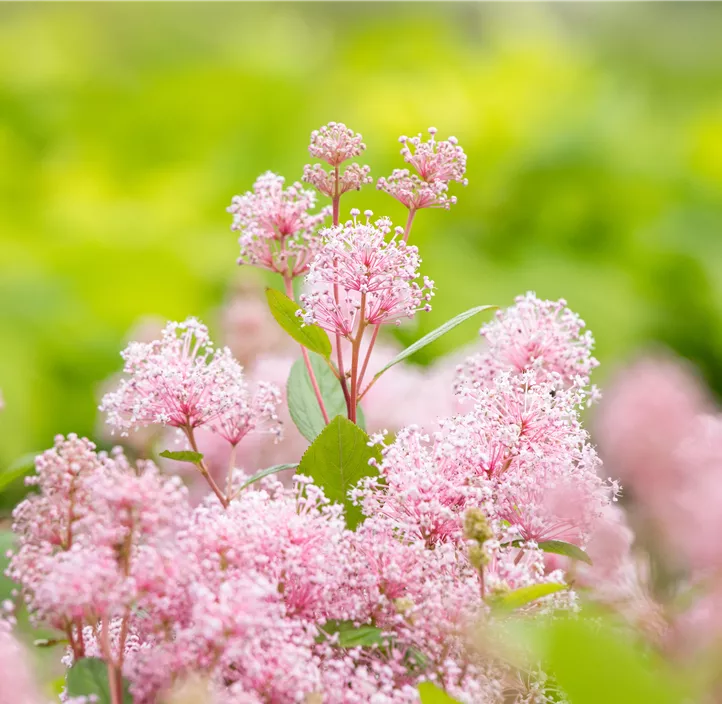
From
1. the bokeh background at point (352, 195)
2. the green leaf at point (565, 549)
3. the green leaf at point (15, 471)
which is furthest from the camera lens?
the bokeh background at point (352, 195)

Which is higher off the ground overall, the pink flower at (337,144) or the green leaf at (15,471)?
the pink flower at (337,144)

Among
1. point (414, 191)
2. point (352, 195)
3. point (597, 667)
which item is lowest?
point (597, 667)

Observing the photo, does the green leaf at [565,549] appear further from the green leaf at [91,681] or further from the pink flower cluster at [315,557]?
the green leaf at [91,681]

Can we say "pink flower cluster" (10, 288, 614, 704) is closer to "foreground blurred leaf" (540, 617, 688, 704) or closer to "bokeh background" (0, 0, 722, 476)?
"foreground blurred leaf" (540, 617, 688, 704)

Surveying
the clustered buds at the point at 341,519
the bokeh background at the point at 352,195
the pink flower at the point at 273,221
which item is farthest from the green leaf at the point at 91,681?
the bokeh background at the point at 352,195

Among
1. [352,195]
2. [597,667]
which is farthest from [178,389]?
[352,195]

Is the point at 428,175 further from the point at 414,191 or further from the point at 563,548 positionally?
the point at 563,548
